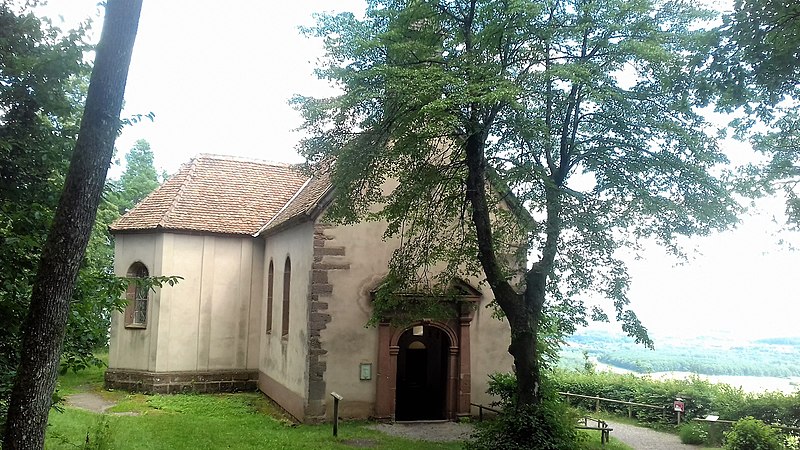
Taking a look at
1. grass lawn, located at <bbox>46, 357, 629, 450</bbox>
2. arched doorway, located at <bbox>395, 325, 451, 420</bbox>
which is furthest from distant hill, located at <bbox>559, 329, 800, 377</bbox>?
grass lawn, located at <bbox>46, 357, 629, 450</bbox>

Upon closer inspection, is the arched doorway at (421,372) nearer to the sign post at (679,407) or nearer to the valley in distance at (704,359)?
the valley in distance at (704,359)

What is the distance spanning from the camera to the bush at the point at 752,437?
13195 mm

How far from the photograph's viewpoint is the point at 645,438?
52.9ft

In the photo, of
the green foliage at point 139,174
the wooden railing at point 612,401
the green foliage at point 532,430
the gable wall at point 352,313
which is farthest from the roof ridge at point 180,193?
the wooden railing at point 612,401

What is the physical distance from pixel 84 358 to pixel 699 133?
35.9 feet

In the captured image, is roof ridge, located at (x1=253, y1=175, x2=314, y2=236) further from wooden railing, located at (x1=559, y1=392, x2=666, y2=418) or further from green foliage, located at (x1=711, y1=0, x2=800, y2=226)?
green foliage, located at (x1=711, y1=0, x2=800, y2=226)

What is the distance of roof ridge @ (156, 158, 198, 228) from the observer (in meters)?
19.2

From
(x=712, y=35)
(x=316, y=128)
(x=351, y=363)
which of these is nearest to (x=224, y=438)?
(x=351, y=363)

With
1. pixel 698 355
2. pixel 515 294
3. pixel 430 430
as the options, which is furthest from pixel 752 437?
pixel 698 355

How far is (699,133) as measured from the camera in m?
11.3

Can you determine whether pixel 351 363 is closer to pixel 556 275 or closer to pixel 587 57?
pixel 556 275

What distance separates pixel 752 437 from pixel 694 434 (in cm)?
253

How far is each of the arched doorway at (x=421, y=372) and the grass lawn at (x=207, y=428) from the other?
229cm

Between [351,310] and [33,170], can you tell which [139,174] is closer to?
[351,310]
